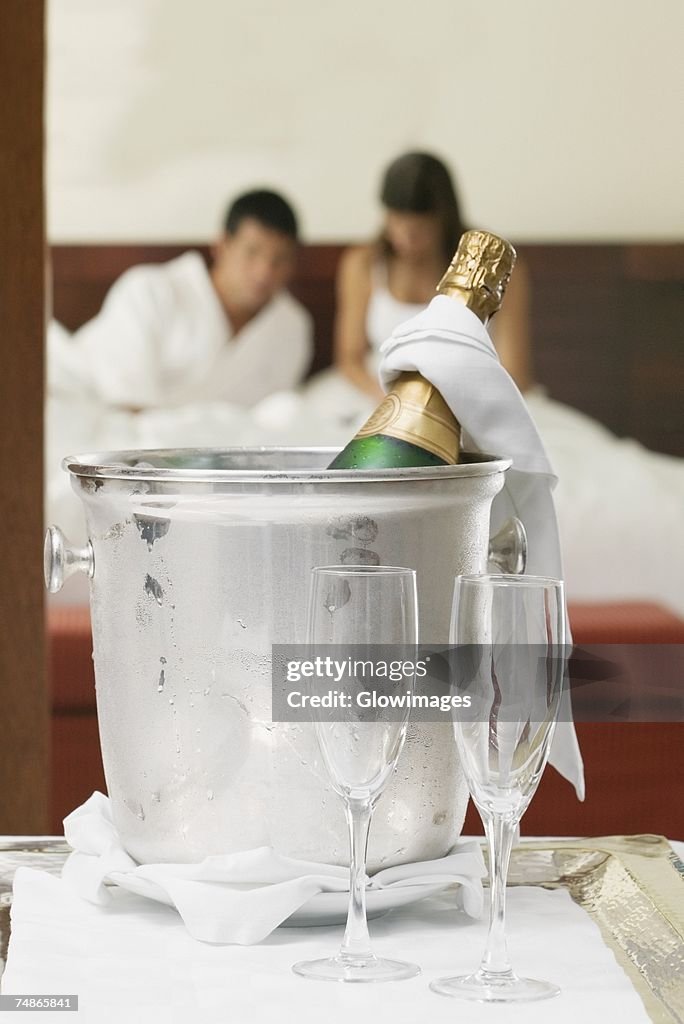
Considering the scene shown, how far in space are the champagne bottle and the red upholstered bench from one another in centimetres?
110

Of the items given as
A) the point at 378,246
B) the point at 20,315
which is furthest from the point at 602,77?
the point at 20,315

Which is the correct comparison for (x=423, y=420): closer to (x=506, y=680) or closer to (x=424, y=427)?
(x=424, y=427)

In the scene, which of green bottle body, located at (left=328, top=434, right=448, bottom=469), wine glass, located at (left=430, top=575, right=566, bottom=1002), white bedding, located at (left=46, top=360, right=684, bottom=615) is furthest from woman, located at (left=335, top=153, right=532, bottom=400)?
wine glass, located at (left=430, top=575, right=566, bottom=1002)

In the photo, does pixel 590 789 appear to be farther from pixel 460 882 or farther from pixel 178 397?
pixel 178 397

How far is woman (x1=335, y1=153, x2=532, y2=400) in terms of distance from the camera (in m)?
3.38

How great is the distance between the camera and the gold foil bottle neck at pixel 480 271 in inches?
26.6

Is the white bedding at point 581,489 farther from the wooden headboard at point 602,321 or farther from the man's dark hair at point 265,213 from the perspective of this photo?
the wooden headboard at point 602,321

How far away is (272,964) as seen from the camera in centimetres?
54

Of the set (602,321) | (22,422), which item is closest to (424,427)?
(22,422)

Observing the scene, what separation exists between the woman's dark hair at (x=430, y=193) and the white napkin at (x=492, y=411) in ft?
9.06

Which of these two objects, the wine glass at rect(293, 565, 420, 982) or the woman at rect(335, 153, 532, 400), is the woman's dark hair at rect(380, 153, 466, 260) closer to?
the woman at rect(335, 153, 532, 400)

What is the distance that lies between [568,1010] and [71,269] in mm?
3502

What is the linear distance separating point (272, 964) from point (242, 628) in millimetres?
140

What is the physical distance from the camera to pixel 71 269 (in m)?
3.76
